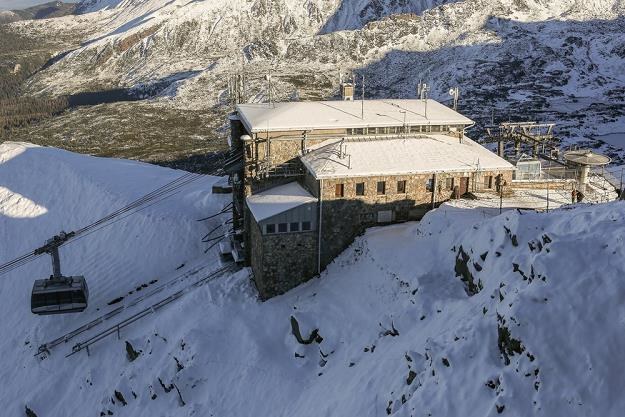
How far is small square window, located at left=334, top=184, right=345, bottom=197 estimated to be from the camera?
33.3 m

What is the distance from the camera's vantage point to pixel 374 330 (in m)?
27.2

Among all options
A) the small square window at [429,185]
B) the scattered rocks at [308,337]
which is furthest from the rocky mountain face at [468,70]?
the scattered rocks at [308,337]

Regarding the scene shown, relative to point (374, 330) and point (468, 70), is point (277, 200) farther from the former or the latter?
point (468, 70)

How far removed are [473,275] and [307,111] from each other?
1932 cm

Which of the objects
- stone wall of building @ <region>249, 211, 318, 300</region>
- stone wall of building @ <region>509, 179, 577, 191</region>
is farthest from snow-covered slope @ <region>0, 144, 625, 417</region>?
stone wall of building @ <region>509, 179, 577, 191</region>

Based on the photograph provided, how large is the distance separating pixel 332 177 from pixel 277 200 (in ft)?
12.9

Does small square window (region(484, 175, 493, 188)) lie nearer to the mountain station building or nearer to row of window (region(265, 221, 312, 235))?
the mountain station building

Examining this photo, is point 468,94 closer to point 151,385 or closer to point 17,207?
point 17,207

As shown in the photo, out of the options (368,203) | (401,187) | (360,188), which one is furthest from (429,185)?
(360,188)

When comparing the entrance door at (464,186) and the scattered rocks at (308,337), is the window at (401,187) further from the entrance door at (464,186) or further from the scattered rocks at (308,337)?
the scattered rocks at (308,337)

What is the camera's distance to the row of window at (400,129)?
125ft

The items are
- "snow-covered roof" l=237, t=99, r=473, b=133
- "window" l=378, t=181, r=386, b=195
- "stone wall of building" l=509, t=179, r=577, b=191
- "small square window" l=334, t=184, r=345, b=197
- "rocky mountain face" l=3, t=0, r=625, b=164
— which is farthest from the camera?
"rocky mountain face" l=3, t=0, r=625, b=164

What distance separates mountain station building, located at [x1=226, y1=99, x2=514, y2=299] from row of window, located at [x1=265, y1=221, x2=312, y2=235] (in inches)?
2.3

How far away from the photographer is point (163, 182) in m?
58.9
